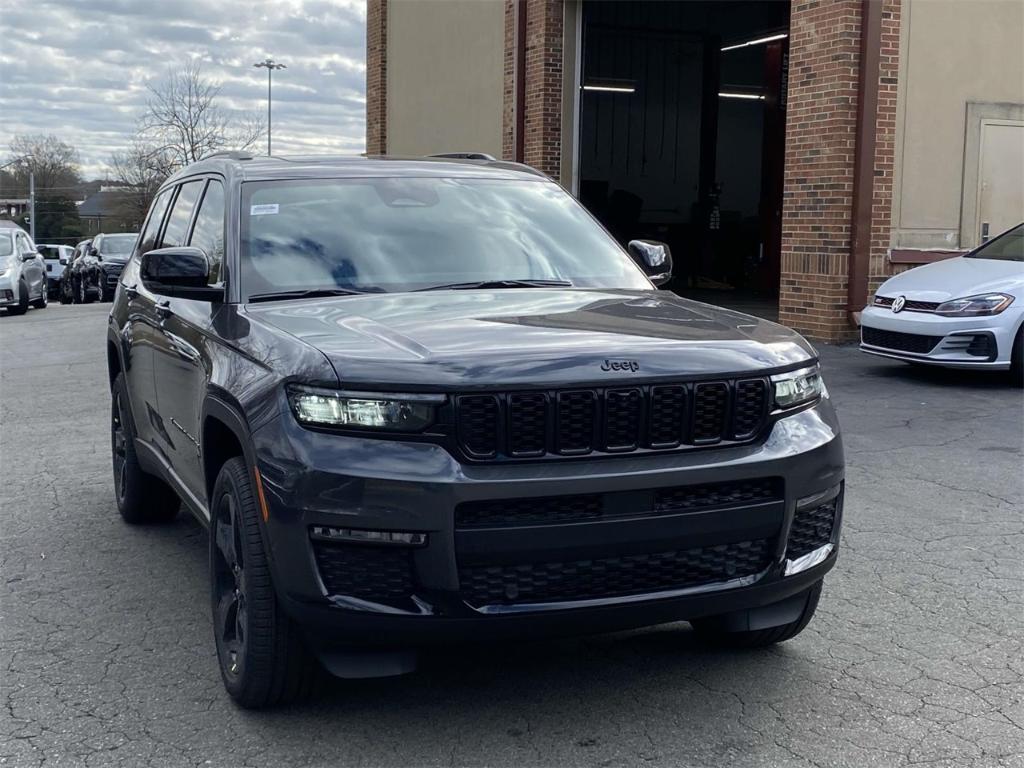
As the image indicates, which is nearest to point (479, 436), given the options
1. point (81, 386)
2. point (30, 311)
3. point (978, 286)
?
point (978, 286)

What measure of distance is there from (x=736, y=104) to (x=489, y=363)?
29273 mm

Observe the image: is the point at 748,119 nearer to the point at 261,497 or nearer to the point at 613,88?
the point at 613,88

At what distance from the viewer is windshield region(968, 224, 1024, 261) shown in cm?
1074

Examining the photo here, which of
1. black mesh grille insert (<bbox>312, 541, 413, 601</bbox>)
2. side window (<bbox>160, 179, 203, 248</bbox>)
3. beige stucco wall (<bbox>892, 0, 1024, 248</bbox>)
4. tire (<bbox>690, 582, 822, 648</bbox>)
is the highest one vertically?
beige stucco wall (<bbox>892, 0, 1024, 248</bbox>)

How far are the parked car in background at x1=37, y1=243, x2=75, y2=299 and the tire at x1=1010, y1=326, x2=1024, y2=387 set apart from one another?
87.5 ft

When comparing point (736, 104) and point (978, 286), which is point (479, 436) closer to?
point (978, 286)

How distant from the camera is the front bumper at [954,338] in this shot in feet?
32.0

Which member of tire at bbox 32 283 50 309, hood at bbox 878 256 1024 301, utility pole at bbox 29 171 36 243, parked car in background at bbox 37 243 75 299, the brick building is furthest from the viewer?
utility pole at bbox 29 171 36 243

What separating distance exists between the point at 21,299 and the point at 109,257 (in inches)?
189

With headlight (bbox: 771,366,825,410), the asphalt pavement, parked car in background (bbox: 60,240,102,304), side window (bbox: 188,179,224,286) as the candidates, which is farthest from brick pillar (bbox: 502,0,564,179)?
parked car in background (bbox: 60,240,102,304)

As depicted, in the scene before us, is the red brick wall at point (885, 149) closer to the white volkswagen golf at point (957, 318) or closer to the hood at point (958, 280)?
the hood at point (958, 280)

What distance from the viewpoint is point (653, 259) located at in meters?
5.38

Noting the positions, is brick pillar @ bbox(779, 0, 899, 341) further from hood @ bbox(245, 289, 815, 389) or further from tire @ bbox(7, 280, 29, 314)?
tire @ bbox(7, 280, 29, 314)

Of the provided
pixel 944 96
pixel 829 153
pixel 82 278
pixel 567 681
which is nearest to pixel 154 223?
pixel 567 681
